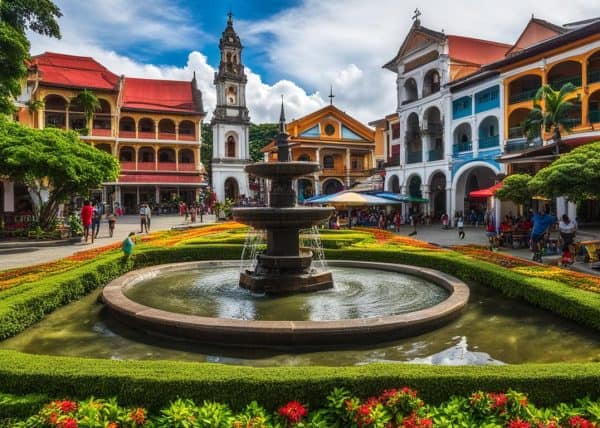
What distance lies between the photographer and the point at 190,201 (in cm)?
4706

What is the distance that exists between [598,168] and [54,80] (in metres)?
42.5

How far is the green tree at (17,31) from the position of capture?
731 inches

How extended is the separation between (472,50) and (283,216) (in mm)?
30603

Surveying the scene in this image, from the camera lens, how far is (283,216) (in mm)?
9297

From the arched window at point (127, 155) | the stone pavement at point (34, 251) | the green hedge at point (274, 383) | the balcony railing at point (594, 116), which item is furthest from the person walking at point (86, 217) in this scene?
the arched window at point (127, 155)

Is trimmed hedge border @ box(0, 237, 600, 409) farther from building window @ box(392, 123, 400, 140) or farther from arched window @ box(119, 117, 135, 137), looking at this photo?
arched window @ box(119, 117, 135, 137)

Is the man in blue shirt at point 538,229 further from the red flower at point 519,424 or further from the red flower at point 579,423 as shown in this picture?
the red flower at point 519,424

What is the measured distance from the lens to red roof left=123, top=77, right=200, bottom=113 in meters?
47.4

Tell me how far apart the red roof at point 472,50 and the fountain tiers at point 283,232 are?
27.0 meters

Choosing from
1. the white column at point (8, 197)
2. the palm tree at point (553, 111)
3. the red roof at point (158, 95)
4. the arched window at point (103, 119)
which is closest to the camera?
the palm tree at point (553, 111)

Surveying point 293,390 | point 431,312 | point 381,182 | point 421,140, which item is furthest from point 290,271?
point 381,182

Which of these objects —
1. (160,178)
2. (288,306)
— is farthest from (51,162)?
(160,178)

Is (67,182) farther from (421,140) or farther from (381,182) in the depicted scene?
(381,182)

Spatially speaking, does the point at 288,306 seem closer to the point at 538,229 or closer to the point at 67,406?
the point at 67,406
